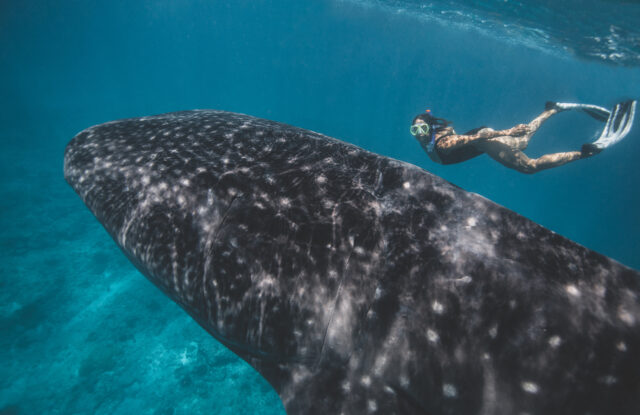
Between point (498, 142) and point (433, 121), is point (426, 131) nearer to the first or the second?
point (433, 121)

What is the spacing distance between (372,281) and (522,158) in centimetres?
1012

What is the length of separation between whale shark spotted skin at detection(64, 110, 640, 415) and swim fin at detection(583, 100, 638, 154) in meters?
10.2

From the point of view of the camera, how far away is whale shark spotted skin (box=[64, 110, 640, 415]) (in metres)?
1.82

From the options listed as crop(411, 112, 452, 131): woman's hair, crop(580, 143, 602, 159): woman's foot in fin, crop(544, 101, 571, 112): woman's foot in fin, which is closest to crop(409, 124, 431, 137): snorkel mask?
crop(411, 112, 452, 131): woman's hair

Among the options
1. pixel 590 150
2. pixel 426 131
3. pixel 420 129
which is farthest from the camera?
pixel 426 131

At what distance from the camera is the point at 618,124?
33.8 feet

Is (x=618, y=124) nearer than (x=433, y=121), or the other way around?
(x=433, y=121)

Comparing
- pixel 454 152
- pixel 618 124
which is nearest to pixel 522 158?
pixel 454 152

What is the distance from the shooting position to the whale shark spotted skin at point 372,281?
1816 mm

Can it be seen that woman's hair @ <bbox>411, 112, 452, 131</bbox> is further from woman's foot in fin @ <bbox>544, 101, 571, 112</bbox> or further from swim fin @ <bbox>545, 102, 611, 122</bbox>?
swim fin @ <bbox>545, 102, 611, 122</bbox>

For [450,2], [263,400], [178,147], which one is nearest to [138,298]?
[263,400]

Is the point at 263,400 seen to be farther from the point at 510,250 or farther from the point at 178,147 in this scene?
the point at 510,250

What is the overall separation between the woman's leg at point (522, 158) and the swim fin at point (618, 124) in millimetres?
703

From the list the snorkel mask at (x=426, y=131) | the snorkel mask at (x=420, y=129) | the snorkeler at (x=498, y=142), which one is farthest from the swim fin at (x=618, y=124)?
the snorkel mask at (x=420, y=129)
